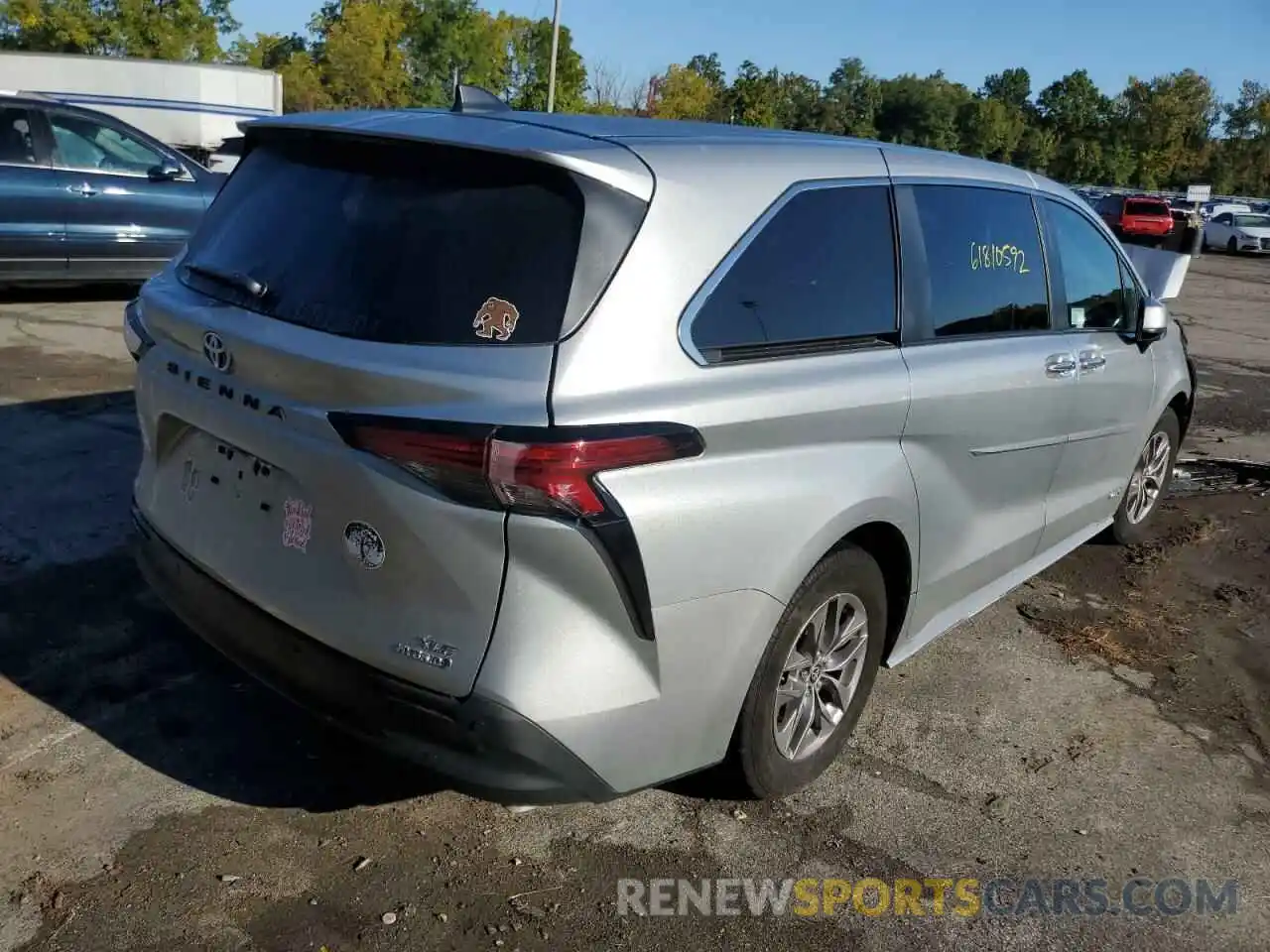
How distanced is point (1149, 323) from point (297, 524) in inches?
150

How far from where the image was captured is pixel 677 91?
5128 cm

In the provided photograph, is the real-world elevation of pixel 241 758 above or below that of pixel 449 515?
below

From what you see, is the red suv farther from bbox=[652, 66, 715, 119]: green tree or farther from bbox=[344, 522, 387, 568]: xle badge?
bbox=[344, 522, 387, 568]: xle badge

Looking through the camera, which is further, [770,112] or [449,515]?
[770,112]

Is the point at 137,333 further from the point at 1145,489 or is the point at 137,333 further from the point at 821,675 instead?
the point at 1145,489

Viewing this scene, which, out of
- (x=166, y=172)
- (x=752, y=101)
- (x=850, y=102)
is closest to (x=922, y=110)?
(x=850, y=102)

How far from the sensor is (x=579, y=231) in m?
2.59

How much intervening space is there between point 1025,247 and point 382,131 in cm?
252

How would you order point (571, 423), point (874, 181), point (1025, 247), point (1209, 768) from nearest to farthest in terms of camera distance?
point (571, 423) → point (874, 181) → point (1209, 768) → point (1025, 247)

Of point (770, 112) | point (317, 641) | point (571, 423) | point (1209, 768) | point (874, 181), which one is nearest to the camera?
point (571, 423)

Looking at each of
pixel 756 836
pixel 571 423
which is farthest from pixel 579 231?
pixel 756 836

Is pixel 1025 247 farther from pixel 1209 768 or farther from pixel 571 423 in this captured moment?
pixel 571 423

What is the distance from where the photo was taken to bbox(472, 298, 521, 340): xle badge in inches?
99.7

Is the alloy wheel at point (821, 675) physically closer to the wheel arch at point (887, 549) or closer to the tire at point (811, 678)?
the tire at point (811, 678)
